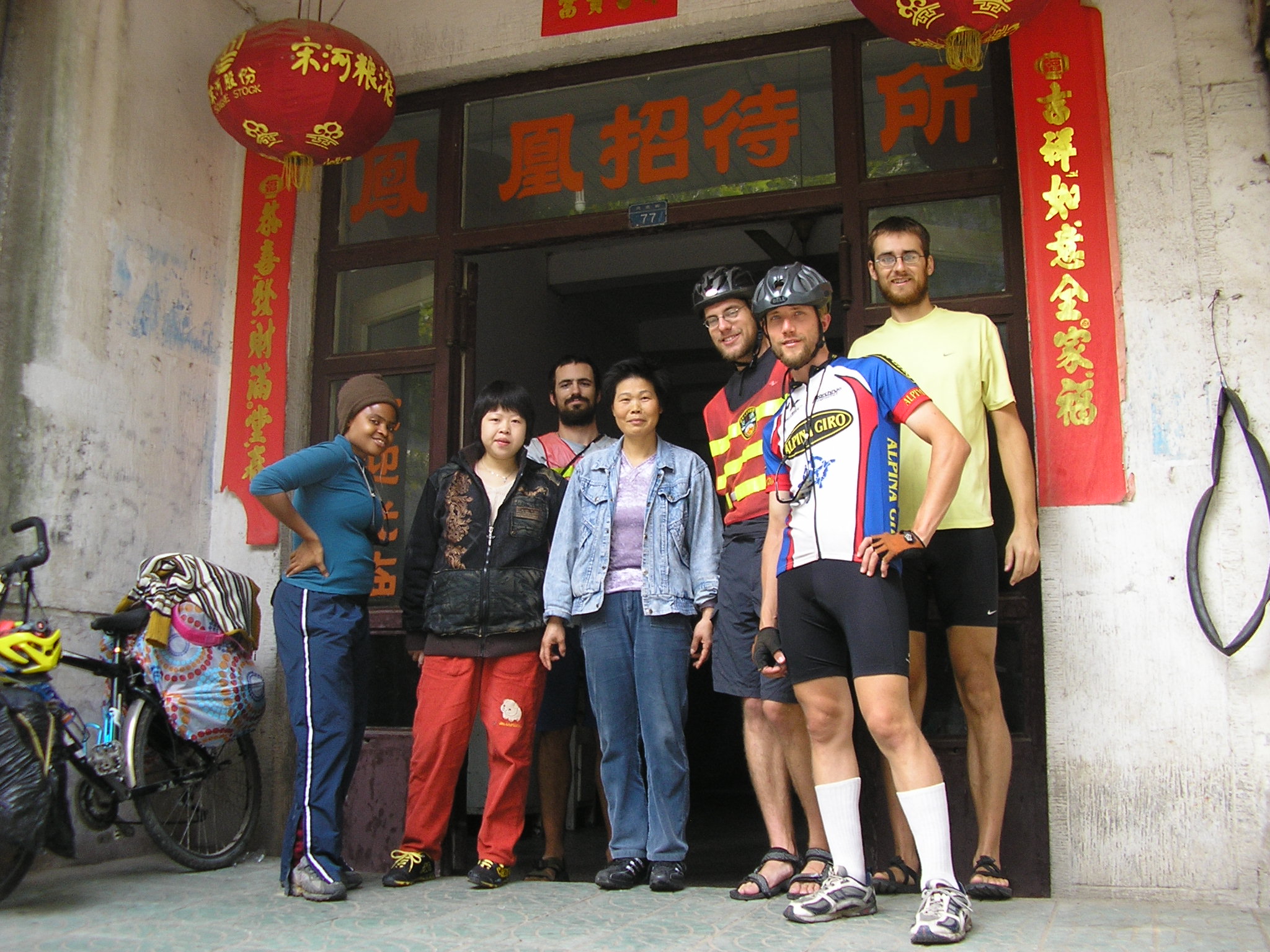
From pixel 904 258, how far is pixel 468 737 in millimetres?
2252

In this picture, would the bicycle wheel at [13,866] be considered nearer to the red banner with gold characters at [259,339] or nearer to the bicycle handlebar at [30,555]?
the bicycle handlebar at [30,555]

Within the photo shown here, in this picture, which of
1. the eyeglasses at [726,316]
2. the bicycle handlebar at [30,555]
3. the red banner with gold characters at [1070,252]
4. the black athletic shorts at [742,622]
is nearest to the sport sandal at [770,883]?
the black athletic shorts at [742,622]

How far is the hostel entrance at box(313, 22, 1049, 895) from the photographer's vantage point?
3.95 m

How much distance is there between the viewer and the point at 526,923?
3.18m

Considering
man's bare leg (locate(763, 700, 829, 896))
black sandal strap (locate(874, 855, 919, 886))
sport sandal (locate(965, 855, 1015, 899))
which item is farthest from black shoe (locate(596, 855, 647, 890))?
sport sandal (locate(965, 855, 1015, 899))

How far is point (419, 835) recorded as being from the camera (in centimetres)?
391

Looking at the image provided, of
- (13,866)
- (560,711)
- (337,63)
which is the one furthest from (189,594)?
(337,63)

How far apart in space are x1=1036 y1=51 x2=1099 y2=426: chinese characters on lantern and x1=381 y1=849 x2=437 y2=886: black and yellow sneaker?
8.87 ft

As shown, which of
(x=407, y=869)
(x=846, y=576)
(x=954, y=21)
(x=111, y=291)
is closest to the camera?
(x=846, y=576)

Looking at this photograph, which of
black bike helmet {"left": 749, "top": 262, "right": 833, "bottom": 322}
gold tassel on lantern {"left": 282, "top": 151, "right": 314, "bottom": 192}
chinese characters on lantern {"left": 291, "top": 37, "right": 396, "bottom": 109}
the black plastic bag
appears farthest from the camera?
gold tassel on lantern {"left": 282, "top": 151, "right": 314, "bottom": 192}

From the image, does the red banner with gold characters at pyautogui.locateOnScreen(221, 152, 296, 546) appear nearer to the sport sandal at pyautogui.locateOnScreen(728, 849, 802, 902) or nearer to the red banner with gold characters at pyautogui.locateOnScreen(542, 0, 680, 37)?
the red banner with gold characters at pyautogui.locateOnScreen(542, 0, 680, 37)

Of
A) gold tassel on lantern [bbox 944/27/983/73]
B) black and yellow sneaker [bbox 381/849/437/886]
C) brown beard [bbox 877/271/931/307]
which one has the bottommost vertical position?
black and yellow sneaker [bbox 381/849/437/886]

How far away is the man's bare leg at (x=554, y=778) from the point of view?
4062mm

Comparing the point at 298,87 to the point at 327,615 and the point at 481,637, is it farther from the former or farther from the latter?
the point at 481,637
